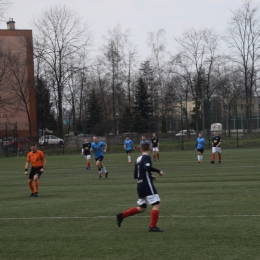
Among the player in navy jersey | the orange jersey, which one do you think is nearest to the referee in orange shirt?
the orange jersey

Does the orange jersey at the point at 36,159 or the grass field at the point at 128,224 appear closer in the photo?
the grass field at the point at 128,224

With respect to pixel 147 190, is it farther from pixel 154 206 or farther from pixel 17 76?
pixel 17 76

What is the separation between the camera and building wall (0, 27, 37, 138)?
5753 cm

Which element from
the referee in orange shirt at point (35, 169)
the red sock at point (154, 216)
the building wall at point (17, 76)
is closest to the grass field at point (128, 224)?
the red sock at point (154, 216)

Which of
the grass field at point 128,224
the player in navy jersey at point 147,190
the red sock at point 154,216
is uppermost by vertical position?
the player in navy jersey at point 147,190

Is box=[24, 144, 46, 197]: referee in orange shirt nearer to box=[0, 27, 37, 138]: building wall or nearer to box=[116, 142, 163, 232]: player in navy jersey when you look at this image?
box=[116, 142, 163, 232]: player in navy jersey

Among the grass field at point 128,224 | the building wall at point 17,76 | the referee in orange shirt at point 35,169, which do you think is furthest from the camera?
the building wall at point 17,76

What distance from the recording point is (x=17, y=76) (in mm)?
60750

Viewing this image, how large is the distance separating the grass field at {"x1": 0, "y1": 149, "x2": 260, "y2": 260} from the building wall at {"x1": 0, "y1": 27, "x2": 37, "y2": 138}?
3977cm

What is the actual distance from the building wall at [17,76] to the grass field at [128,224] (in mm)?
39769

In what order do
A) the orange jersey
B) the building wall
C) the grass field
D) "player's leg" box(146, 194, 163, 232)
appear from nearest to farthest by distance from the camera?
the grass field → "player's leg" box(146, 194, 163, 232) → the orange jersey → the building wall

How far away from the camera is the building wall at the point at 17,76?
189ft

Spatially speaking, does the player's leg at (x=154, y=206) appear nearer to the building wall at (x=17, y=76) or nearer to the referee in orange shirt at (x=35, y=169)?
the referee in orange shirt at (x=35, y=169)

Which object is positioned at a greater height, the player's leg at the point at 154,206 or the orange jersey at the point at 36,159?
the orange jersey at the point at 36,159
